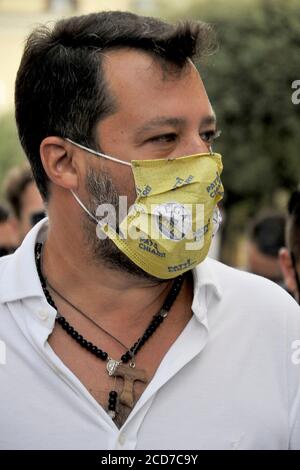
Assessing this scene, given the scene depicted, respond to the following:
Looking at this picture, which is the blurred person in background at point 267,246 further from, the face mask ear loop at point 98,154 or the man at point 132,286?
the face mask ear loop at point 98,154

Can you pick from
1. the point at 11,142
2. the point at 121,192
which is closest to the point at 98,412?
the point at 121,192

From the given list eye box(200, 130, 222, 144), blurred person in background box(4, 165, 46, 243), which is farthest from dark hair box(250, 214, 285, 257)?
eye box(200, 130, 222, 144)

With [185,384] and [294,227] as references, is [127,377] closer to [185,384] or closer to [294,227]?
[185,384]

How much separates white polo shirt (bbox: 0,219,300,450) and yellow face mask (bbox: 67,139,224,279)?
136 mm

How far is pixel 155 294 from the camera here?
9.68 feet

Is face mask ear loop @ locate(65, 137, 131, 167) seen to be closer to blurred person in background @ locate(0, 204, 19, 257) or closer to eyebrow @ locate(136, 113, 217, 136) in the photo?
eyebrow @ locate(136, 113, 217, 136)

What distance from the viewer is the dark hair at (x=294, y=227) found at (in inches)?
156

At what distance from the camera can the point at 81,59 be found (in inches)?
114

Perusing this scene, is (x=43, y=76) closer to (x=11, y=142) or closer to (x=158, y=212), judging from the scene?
(x=158, y=212)

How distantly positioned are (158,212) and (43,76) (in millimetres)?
584

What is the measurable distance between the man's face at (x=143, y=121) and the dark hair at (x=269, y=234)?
357 centimetres

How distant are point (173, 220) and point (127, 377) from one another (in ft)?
1.61

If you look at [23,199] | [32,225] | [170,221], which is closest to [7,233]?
[32,225]

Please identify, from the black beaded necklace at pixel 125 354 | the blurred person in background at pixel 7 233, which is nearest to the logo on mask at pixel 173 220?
the black beaded necklace at pixel 125 354
